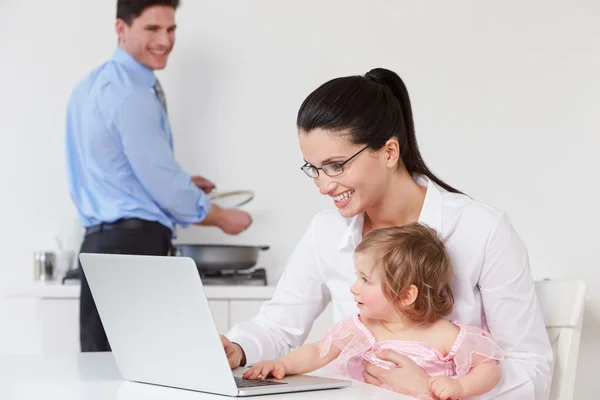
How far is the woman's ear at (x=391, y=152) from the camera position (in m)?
1.73

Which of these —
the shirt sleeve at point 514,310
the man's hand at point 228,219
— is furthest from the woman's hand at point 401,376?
the man's hand at point 228,219

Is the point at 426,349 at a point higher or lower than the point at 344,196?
lower

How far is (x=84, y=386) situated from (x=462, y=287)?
0.75 m

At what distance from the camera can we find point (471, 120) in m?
3.49

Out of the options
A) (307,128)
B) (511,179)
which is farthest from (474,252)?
(511,179)

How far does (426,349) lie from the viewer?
5.05 ft

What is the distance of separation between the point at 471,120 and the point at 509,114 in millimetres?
155

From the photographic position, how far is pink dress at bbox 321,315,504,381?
1.51 metres

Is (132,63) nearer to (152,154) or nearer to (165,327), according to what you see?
(152,154)

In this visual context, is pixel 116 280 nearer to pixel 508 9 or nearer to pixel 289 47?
pixel 289 47

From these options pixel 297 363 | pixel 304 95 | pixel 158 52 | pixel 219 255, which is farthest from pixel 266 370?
pixel 304 95

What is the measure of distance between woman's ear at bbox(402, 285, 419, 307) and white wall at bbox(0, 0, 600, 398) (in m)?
1.93

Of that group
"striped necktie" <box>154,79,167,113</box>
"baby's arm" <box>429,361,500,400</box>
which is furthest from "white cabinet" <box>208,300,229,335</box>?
"baby's arm" <box>429,361,500,400</box>

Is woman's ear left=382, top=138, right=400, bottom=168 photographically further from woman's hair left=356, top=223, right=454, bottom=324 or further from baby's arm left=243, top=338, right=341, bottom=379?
baby's arm left=243, top=338, right=341, bottom=379
